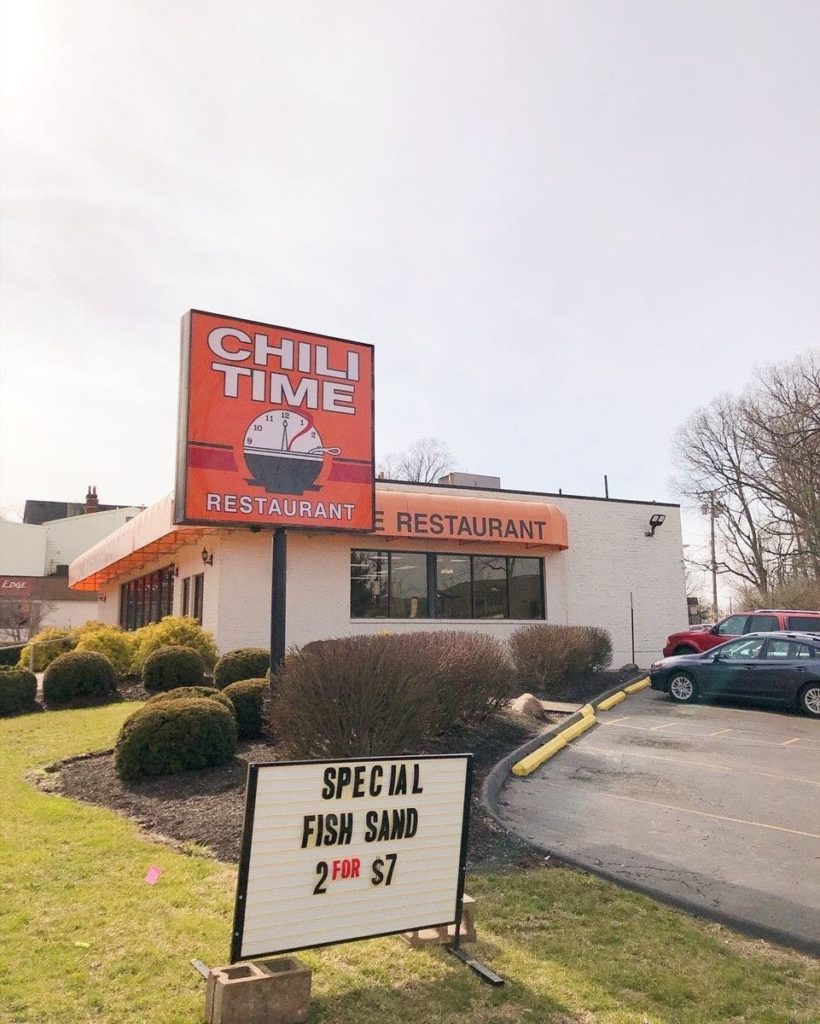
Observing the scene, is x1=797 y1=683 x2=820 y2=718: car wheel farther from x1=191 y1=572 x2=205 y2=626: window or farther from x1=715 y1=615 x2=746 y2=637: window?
x1=191 y1=572 x2=205 y2=626: window

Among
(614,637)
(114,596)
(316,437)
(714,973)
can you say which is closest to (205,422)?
(316,437)

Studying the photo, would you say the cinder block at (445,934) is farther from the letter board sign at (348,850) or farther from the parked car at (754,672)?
the parked car at (754,672)

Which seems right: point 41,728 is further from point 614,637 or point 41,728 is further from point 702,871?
point 614,637

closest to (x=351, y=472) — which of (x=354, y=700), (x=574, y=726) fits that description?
(x=574, y=726)

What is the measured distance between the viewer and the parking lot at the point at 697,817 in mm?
5457

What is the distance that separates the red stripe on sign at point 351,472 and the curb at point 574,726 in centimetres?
491

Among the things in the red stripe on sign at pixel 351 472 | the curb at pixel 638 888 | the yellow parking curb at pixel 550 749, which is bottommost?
the curb at pixel 638 888

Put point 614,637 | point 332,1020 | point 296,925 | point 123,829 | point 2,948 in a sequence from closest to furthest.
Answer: point 332,1020, point 296,925, point 2,948, point 123,829, point 614,637

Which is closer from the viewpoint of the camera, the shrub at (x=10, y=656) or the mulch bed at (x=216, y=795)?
the mulch bed at (x=216, y=795)

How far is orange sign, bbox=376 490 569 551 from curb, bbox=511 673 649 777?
15.2 feet

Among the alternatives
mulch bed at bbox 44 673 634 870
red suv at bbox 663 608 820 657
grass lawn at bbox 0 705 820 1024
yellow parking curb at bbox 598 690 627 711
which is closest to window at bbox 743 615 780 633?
red suv at bbox 663 608 820 657

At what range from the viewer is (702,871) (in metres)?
5.91

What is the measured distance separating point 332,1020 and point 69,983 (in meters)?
1.26

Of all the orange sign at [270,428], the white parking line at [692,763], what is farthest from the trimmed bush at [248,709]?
the white parking line at [692,763]
